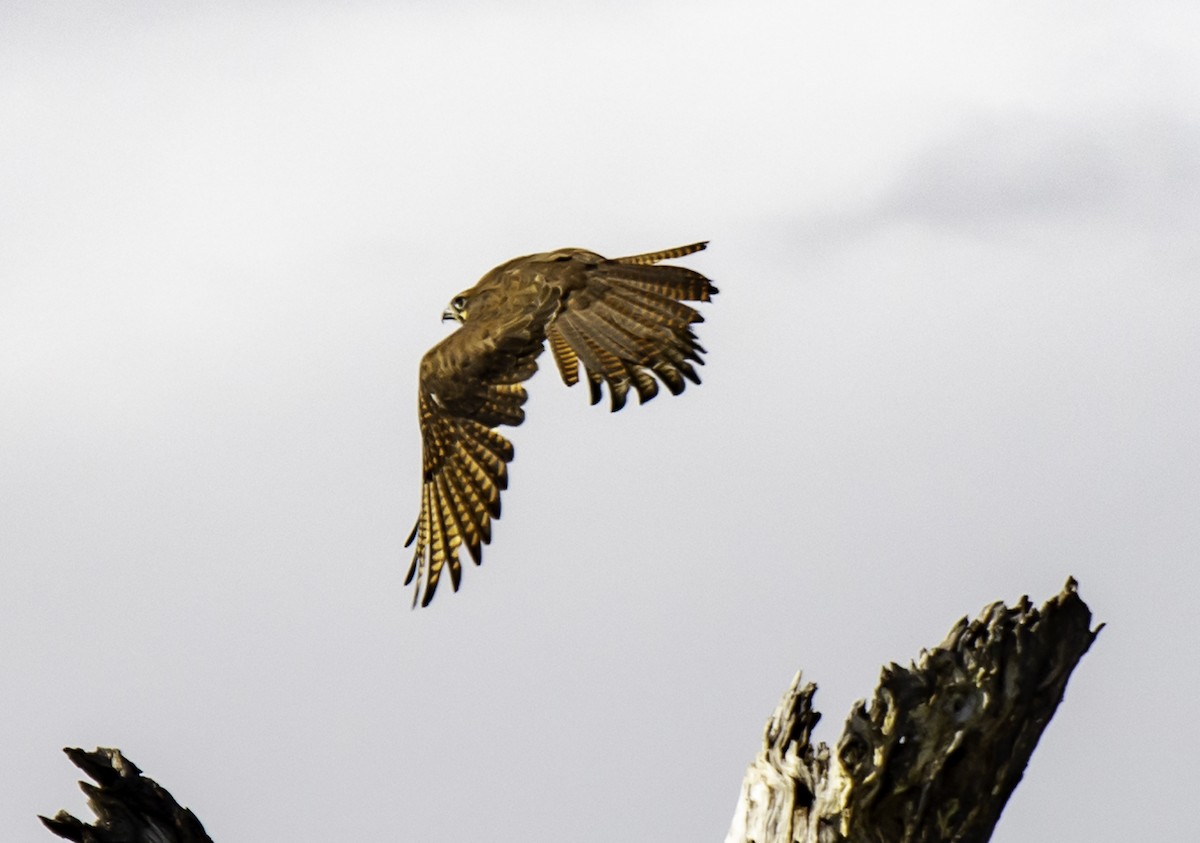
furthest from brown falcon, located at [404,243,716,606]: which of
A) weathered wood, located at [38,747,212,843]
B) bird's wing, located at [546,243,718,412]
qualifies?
weathered wood, located at [38,747,212,843]

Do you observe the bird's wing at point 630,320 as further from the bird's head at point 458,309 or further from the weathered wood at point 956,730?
the weathered wood at point 956,730

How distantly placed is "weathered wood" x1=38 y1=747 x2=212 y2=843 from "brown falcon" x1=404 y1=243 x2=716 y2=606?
16.4 ft

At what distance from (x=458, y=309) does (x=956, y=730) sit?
779 centimetres

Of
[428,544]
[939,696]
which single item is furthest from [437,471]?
[939,696]

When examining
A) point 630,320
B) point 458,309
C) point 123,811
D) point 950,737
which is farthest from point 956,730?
point 458,309

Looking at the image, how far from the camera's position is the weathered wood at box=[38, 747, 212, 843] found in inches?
452

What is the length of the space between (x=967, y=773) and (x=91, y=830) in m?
5.21

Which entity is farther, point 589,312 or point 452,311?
point 452,311

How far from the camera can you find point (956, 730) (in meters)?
11.8

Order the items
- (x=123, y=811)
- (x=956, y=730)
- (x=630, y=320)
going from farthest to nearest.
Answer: (x=630, y=320)
(x=956, y=730)
(x=123, y=811)

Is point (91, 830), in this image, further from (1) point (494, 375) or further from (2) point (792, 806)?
(1) point (494, 375)

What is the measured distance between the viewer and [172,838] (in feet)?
38.0

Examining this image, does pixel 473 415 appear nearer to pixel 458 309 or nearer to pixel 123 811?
pixel 458 309

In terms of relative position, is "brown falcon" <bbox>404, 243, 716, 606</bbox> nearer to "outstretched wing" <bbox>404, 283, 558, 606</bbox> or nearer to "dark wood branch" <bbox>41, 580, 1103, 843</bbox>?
"outstretched wing" <bbox>404, 283, 558, 606</bbox>
